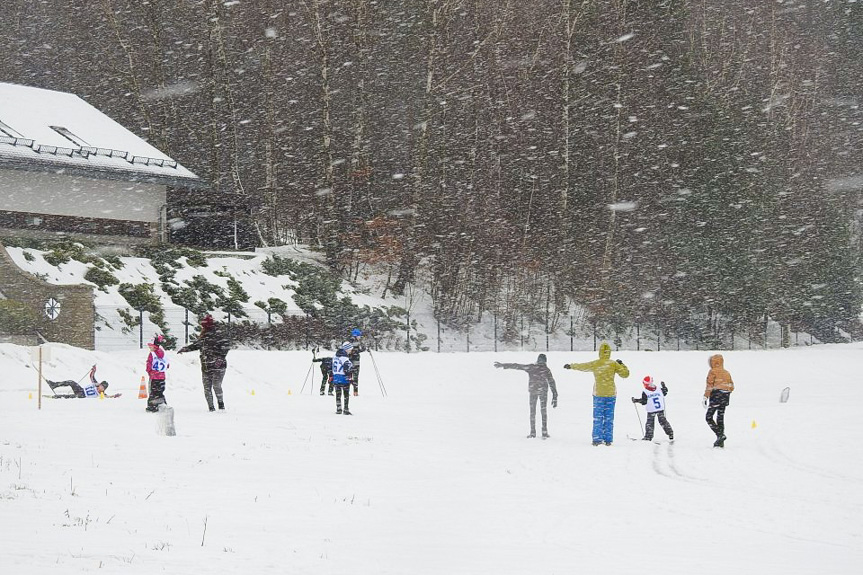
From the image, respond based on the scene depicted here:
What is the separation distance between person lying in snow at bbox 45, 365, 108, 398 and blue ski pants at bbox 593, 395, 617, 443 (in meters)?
10.4

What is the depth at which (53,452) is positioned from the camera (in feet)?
39.9

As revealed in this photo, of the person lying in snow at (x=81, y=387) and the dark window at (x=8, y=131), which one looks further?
the dark window at (x=8, y=131)

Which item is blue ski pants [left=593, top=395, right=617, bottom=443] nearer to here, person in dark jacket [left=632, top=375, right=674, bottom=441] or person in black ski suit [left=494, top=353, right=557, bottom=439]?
person in dark jacket [left=632, top=375, right=674, bottom=441]

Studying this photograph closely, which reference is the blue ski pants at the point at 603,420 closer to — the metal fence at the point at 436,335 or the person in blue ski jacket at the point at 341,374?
the person in blue ski jacket at the point at 341,374

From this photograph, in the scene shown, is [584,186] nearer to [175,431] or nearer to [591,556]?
[175,431]

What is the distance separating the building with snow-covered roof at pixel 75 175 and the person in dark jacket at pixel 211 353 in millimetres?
17951

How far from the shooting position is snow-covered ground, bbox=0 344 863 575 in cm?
802

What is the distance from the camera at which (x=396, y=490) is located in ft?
37.1

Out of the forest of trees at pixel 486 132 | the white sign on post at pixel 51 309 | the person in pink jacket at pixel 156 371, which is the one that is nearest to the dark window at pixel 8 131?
the forest of trees at pixel 486 132

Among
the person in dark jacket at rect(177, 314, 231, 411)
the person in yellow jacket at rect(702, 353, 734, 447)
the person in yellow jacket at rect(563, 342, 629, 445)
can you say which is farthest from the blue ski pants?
the person in dark jacket at rect(177, 314, 231, 411)

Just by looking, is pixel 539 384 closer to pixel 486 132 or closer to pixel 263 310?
pixel 263 310

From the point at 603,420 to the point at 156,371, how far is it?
7.74 metres

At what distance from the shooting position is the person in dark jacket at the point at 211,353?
17938mm

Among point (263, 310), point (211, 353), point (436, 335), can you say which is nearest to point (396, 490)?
point (211, 353)
